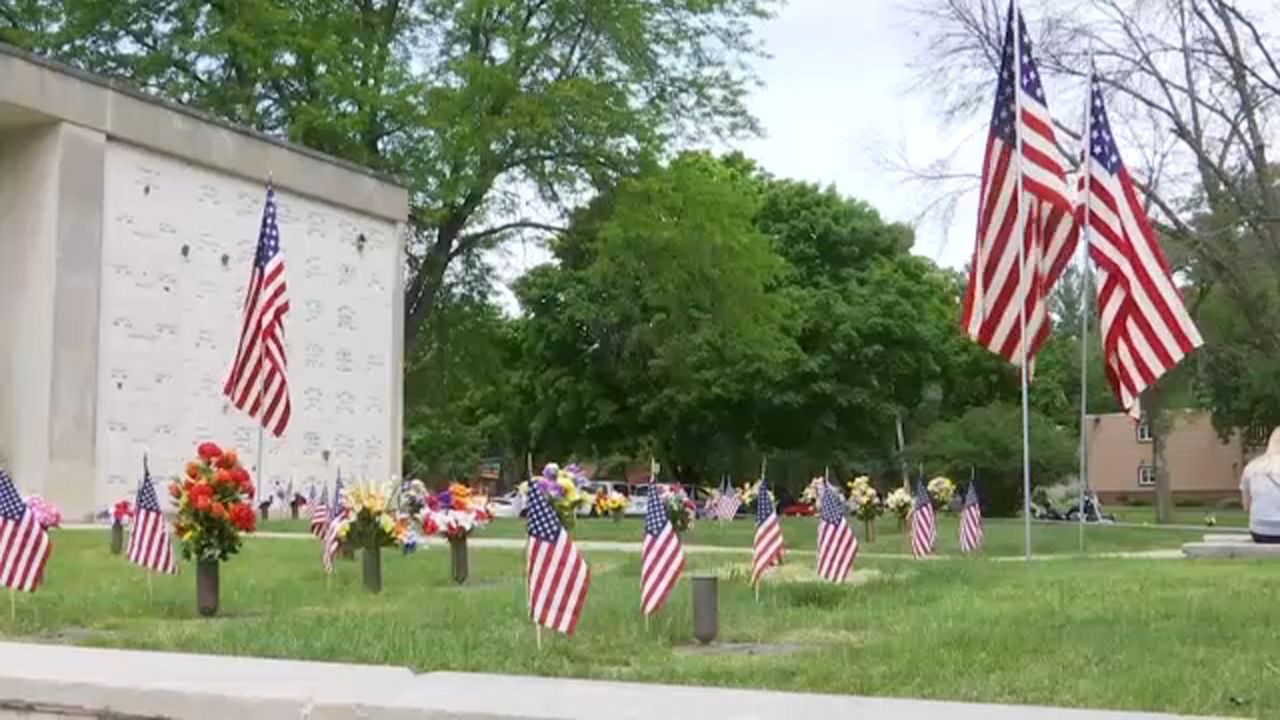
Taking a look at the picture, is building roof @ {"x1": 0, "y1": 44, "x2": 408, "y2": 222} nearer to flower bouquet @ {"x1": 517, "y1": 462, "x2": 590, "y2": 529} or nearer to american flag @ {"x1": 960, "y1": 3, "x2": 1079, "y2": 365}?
flower bouquet @ {"x1": 517, "y1": 462, "x2": 590, "y2": 529}

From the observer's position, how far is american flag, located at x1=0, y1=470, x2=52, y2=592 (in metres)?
14.1

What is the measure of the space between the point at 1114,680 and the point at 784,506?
48.4 meters

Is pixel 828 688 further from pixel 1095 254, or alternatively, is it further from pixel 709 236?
pixel 709 236

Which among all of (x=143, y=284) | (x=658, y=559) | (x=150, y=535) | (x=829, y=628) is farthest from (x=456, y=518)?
(x=143, y=284)

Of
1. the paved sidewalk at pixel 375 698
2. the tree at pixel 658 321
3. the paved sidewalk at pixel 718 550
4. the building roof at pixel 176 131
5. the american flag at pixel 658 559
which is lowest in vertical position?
the paved sidewalk at pixel 375 698

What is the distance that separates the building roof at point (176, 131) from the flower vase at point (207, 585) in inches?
724

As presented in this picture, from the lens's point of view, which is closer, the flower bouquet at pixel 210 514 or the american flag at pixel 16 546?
the flower bouquet at pixel 210 514

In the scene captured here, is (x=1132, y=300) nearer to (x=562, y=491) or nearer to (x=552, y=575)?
(x=562, y=491)

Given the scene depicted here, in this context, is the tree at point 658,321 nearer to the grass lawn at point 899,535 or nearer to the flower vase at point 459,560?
the grass lawn at point 899,535

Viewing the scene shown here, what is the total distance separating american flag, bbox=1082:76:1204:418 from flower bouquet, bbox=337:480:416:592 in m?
7.77

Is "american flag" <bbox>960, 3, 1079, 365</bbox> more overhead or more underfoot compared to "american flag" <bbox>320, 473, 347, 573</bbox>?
more overhead

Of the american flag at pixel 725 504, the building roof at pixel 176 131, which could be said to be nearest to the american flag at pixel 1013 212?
the building roof at pixel 176 131

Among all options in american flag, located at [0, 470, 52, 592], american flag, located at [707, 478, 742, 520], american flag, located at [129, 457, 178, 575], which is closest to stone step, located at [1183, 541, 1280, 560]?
american flag, located at [129, 457, 178, 575]

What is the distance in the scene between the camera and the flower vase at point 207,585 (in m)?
13.8
